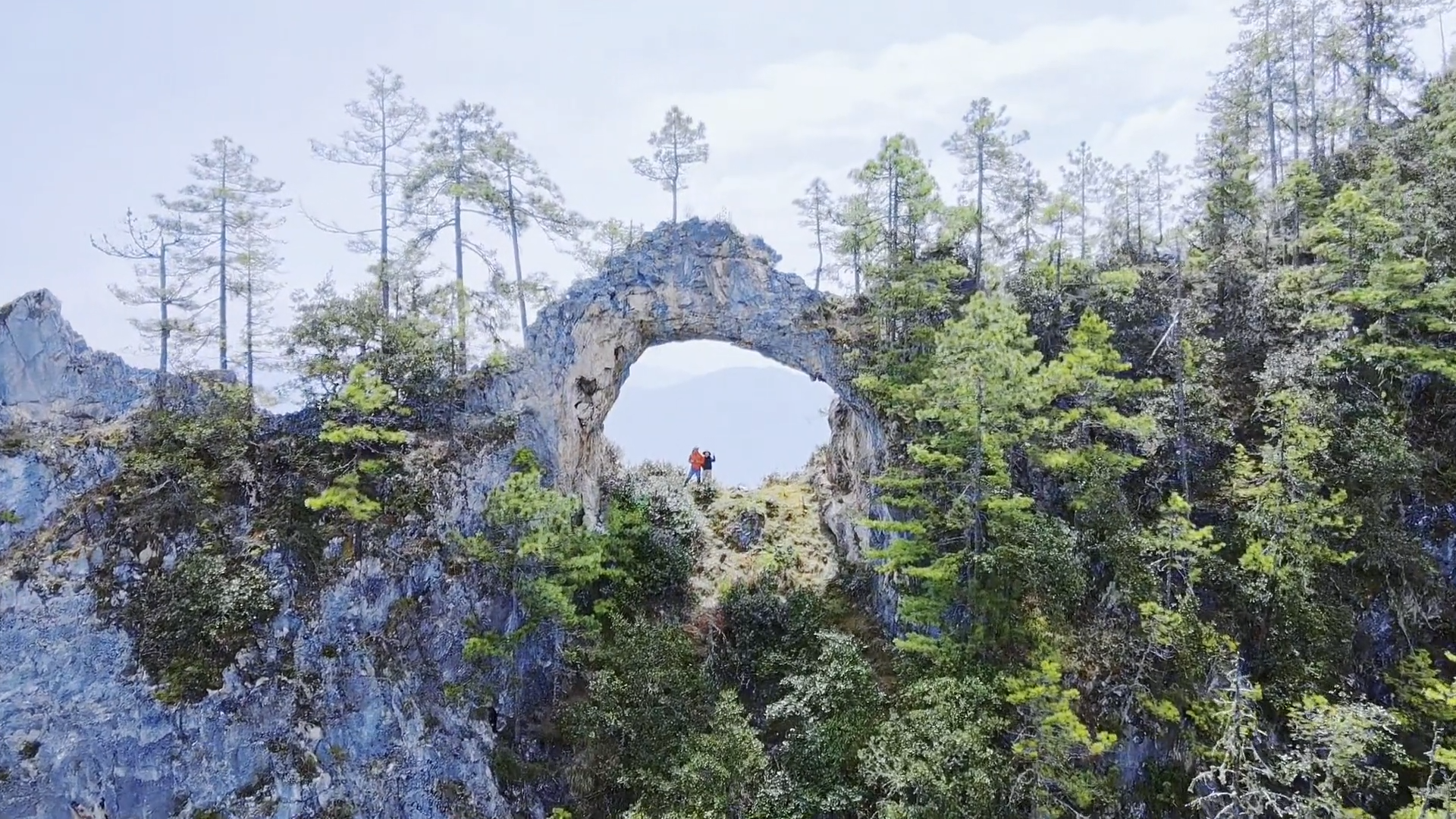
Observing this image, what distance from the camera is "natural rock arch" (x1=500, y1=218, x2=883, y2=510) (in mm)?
20141

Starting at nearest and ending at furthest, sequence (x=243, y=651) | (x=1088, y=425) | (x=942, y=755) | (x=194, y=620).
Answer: (x=942, y=755), (x=194, y=620), (x=243, y=651), (x=1088, y=425)

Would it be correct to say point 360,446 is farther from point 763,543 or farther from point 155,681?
point 763,543

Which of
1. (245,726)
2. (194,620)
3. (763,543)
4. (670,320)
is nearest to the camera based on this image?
(245,726)

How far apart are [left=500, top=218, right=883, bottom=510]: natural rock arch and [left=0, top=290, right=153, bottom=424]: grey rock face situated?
34.2 ft

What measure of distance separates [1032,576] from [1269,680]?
5.57 meters

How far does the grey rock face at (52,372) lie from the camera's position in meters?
16.7

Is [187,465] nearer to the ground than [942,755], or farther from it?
farther from it

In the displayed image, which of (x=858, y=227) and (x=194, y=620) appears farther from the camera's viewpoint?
(x=858, y=227)

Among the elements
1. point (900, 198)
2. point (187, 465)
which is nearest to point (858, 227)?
point (900, 198)

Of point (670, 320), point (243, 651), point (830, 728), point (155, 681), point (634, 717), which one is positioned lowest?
point (830, 728)

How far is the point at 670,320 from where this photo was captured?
839 inches

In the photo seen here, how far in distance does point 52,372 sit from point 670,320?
16.1 m

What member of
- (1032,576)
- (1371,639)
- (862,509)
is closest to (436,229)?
(862,509)

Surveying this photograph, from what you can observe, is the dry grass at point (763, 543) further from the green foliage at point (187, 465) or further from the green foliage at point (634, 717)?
the green foliage at point (187, 465)
